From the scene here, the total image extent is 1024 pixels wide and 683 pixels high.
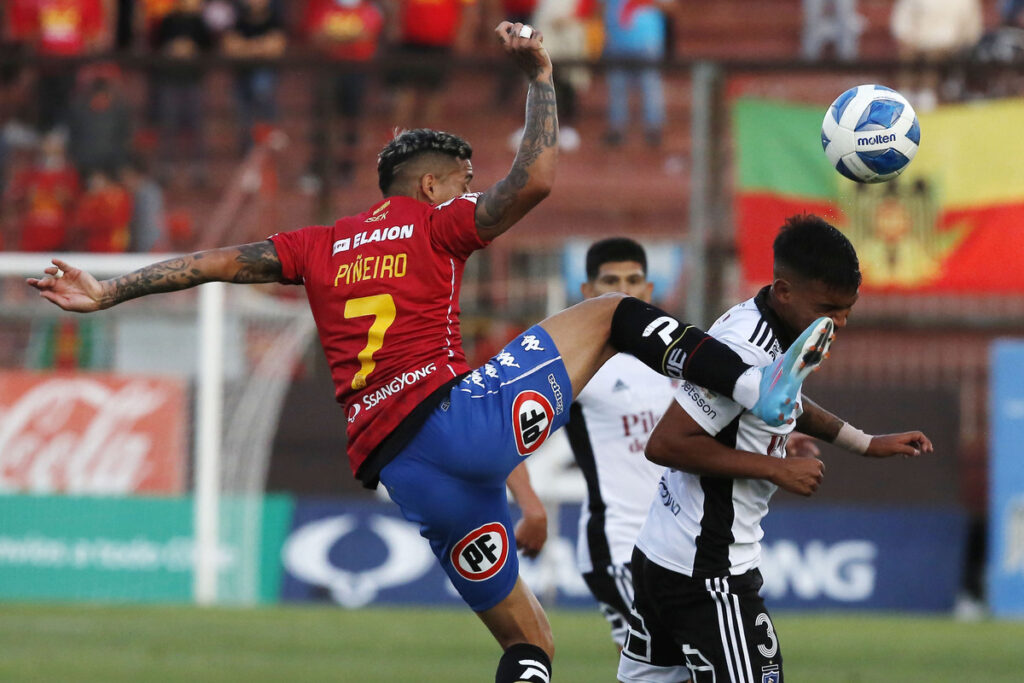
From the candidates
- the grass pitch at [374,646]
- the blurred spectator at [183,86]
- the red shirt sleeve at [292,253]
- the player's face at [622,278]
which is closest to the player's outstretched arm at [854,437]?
the player's face at [622,278]

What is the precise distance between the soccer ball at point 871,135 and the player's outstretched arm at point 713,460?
1285mm

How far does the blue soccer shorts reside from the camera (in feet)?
19.0

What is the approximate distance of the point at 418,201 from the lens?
6113mm

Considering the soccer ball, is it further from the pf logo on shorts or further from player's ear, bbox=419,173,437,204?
the pf logo on shorts

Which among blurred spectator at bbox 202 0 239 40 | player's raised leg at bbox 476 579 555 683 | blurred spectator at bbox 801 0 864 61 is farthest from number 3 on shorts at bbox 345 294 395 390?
blurred spectator at bbox 801 0 864 61

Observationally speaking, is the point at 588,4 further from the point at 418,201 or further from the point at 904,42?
the point at 418,201

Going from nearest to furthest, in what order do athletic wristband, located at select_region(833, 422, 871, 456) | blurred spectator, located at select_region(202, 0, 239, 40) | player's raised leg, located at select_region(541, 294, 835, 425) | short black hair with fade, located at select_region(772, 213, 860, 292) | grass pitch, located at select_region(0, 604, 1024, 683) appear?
player's raised leg, located at select_region(541, 294, 835, 425), short black hair with fade, located at select_region(772, 213, 860, 292), athletic wristband, located at select_region(833, 422, 871, 456), grass pitch, located at select_region(0, 604, 1024, 683), blurred spectator, located at select_region(202, 0, 239, 40)

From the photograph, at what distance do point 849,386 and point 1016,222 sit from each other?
1983 millimetres

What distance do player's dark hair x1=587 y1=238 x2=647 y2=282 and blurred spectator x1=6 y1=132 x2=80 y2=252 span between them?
9.33 m

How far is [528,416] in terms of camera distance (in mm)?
5863

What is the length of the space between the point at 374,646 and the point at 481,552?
214 inches

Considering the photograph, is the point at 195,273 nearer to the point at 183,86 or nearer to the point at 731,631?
→ the point at 731,631

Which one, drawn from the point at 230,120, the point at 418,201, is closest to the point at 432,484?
the point at 418,201

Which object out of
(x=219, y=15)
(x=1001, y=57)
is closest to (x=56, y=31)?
(x=219, y=15)
